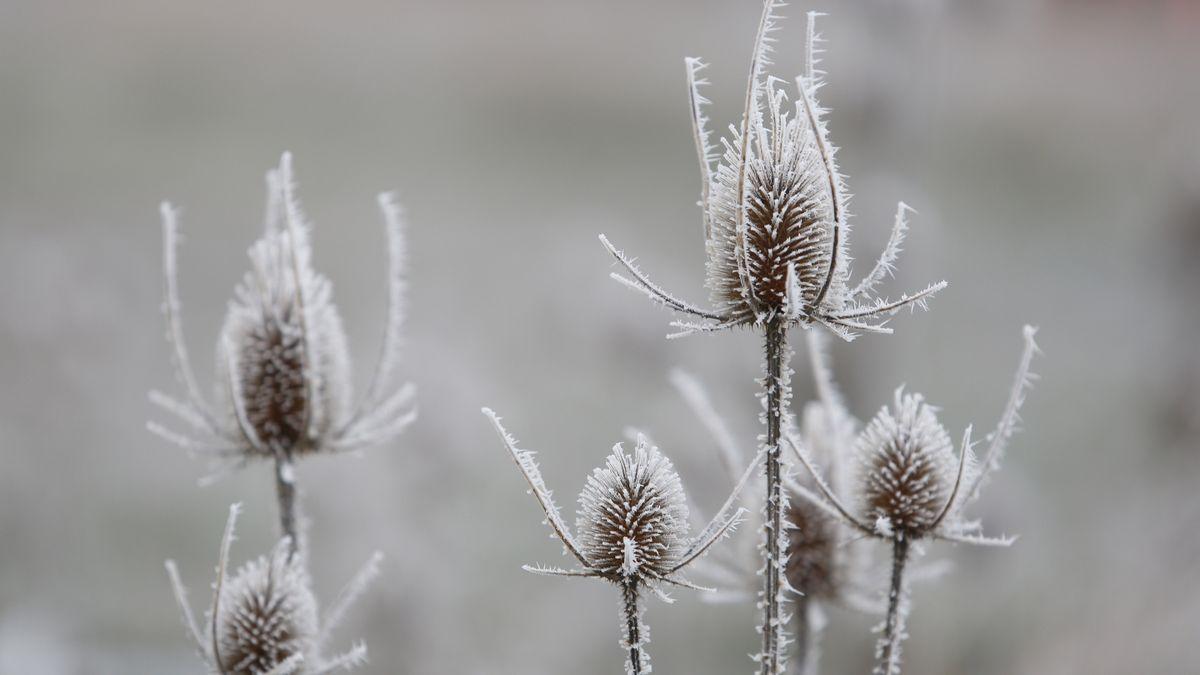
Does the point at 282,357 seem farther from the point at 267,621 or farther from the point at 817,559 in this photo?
the point at 817,559

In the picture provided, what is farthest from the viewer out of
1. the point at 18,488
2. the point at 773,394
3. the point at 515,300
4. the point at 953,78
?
the point at 515,300

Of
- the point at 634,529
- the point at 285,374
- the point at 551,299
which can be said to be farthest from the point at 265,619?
the point at 551,299

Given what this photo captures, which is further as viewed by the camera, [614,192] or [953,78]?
[614,192]

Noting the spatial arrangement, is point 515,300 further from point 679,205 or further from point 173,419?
point 173,419

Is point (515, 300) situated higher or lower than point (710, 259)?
higher

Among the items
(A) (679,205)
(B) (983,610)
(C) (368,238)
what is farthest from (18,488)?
(A) (679,205)

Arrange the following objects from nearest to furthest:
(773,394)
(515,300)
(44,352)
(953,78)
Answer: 1. (773,394)
2. (44,352)
3. (953,78)
4. (515,300)

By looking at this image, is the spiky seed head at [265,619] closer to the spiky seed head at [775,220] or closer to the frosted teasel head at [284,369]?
the frosted teasel head at [284,369]
